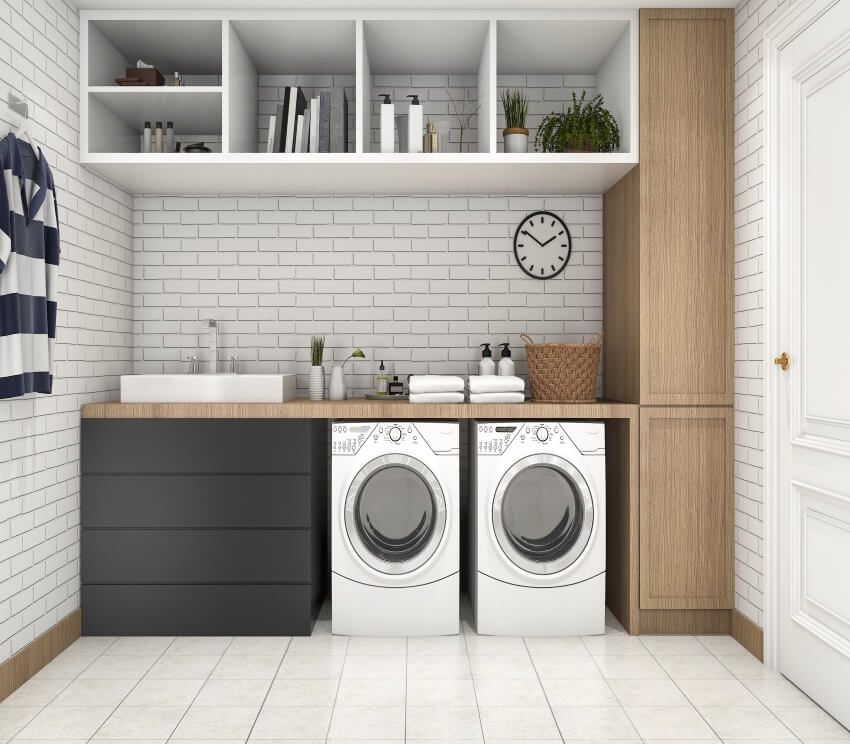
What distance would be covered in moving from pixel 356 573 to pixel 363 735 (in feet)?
2.97

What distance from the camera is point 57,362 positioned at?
2.94 m

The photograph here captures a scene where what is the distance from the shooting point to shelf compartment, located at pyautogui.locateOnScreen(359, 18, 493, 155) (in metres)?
3.24

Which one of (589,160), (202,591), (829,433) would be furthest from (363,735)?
(589,160)

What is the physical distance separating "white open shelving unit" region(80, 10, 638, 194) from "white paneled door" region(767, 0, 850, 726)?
27.7 inches

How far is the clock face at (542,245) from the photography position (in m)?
3.81

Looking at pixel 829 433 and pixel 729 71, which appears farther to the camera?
pixel 729 71

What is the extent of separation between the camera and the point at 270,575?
124 inches

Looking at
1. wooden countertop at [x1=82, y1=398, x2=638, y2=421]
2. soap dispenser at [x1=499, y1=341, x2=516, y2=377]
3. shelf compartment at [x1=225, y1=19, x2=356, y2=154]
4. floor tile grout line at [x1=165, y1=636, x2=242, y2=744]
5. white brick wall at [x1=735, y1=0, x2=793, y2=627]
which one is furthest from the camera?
soap dispenser at [x1=499, y1=341, x2=516, y2=377]

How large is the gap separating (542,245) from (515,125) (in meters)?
0.64

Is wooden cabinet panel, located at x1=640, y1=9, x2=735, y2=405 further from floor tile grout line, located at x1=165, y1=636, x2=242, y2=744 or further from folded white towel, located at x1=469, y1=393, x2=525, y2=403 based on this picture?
Answer: floor tile grout line, located at x1=165, y1=636, x2=242, y2=744

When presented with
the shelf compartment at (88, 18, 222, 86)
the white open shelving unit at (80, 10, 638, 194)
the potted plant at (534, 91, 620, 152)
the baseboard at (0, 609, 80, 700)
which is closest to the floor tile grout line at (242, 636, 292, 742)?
the baseboard at (0, 609, 80, 700)

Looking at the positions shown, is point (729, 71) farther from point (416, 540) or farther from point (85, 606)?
point (85, 606)

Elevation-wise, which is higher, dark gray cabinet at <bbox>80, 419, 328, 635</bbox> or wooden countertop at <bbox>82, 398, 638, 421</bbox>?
wooden countertop at <bbox>82, 398, 638, 421</bbox>

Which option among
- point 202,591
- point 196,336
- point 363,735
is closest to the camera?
point 363,735
